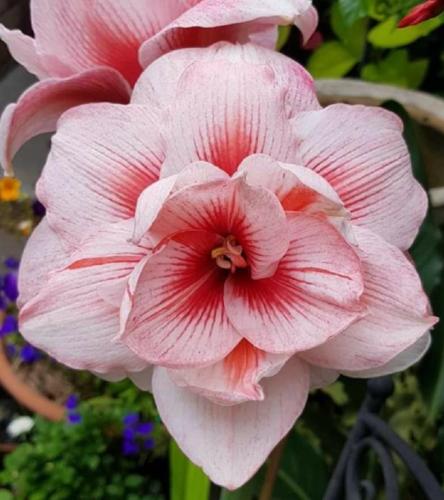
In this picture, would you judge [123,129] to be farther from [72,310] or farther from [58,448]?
[58,448]

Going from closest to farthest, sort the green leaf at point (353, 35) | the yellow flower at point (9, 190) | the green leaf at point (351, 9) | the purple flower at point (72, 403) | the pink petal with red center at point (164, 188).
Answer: the pink petal with red center at point (164, 188) < the green leaf at point (351, 9) < the green leaf at point (353, 35) < the purple flower at point (72, 403) < the yellow flower at point (9, 190)

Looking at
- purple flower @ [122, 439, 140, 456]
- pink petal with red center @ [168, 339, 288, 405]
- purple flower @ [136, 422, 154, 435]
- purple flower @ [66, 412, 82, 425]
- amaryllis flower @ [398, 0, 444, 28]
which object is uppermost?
amaryllis flower @ [398, 0, 444, 28]

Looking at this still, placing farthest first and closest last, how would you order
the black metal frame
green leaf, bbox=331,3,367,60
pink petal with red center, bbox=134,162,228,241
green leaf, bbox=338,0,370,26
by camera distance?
green leaf, bbox=331,3,367,60
green leaf, bbox=338,0,370,26
the black metal frame
pink petal with red center, bbox=134,162,228,241

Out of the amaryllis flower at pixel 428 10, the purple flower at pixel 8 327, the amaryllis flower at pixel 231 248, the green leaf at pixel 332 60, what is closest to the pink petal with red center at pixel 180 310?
the amaryllis flower at pixel 231 248

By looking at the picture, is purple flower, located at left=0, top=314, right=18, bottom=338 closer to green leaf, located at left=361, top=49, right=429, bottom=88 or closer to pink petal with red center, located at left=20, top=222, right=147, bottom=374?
green leaf, located at left=361, top=49, right=429, bottom=88

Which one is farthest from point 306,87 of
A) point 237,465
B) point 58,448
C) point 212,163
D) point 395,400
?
point 58,448

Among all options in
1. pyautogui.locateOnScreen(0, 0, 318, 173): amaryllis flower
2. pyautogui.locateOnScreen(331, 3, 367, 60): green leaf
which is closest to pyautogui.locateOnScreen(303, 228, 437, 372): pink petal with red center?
pyautogui.locateOnScreen(0, 0, 318, 173): amaryllis flower

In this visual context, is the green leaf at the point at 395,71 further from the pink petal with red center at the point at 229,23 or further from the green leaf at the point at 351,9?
the pink petal with red center at the point at 229,23

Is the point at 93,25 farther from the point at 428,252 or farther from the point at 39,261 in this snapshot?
the point at 428,252
